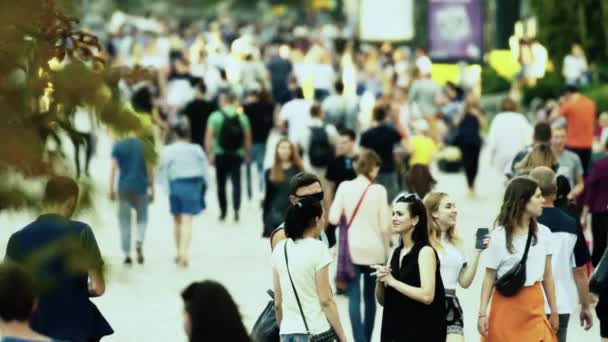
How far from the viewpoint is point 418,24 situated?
46.8 metres

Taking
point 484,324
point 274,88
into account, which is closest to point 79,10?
point 484,324

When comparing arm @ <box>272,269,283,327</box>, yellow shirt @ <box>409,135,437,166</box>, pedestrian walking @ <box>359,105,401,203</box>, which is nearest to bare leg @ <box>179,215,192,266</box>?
pedestrian walking @ <box>359,105,401,203</box>

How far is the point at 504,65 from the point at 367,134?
22906mm

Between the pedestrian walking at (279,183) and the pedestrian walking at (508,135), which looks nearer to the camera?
the pedestrian walking at (279,183)

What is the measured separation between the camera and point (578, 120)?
1908 cm

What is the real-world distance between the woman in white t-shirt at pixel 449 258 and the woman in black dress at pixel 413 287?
530mm

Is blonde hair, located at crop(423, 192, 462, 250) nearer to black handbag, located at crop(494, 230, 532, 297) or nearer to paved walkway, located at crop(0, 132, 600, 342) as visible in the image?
black handbag, located at crop(494, 230, 532, 297)

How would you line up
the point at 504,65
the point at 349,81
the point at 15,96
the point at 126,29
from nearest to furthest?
1. the point at 15,96
2. the point at 349,81
3. the point at 504,65
4. the point at 126,29

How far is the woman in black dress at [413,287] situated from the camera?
7977 mm

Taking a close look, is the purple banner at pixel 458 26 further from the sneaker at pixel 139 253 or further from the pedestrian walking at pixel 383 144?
Result: the sneaker at pixel 139 253

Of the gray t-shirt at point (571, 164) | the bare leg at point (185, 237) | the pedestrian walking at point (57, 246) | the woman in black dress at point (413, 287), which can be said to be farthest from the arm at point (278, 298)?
the bare leg at point (185, 237)

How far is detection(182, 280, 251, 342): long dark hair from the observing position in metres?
5.16

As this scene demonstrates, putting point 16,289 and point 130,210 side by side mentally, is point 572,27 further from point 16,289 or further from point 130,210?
point 16,289

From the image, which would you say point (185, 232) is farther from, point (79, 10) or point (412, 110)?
point (79, 10)
